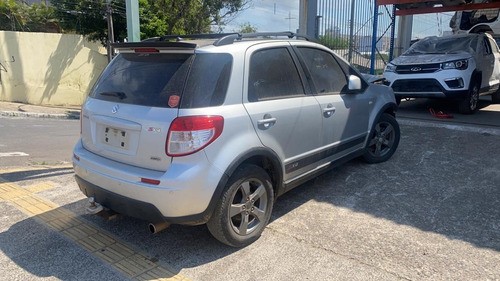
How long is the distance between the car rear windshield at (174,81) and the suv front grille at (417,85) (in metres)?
6.68

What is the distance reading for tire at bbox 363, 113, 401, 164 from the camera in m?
5.30

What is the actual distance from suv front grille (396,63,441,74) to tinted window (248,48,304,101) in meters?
5.78

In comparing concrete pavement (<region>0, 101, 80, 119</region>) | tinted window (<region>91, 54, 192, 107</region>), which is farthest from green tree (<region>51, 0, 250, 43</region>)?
tinted window (<region>91, 54, 192, 107</region>)

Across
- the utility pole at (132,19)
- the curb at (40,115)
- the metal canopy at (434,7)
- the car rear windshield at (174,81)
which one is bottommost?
the curb at (40,115)

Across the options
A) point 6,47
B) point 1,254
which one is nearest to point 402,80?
point 1,254

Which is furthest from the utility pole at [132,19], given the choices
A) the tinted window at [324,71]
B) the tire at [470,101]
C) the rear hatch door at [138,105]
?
the tire at [470,101]

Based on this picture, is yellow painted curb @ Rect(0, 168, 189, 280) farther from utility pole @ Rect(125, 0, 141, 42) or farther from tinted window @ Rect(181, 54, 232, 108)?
utility pole @ Rect(125, 0, 141, 42)

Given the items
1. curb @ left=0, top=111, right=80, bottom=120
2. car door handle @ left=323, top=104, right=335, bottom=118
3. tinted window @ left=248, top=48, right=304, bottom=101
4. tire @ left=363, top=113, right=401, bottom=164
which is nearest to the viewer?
tinted window @ left=248, top=48, right=304, bottom=101

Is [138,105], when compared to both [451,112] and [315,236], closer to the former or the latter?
[315,236]

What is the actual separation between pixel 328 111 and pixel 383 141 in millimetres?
1758

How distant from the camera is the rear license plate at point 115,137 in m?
3.07

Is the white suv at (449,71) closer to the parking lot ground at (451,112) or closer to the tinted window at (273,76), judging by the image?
the parking lot ground at (451,112)

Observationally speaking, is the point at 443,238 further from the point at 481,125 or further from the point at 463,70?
the point at 463,70

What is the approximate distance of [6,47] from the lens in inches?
520
